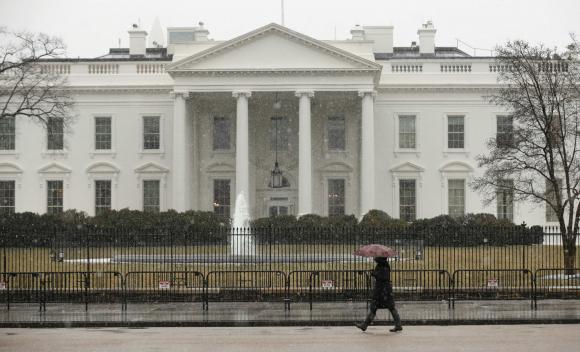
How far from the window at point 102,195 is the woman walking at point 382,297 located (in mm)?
42530

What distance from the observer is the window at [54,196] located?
60062 mm

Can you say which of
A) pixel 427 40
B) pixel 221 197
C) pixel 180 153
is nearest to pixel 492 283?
pixel 180 153

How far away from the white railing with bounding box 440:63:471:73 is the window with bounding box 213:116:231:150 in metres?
13.3

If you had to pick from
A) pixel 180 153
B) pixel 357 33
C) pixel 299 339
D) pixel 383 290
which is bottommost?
pixel 299 339

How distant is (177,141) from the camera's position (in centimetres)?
5612

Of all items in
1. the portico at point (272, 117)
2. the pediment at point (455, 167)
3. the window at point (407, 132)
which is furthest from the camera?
the window at point (407, 132)

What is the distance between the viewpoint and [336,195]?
2373 inches

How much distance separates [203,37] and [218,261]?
34.2 meters

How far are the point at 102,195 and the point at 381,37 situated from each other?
22.8 metres

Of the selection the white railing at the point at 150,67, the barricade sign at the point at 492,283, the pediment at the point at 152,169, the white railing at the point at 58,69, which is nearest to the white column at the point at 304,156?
the pediment at the point at 152,169

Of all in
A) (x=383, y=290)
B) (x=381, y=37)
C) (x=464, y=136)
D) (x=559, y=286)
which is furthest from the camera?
(x=381, y=37)

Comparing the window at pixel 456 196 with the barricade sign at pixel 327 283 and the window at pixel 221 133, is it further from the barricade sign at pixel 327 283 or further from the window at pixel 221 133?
the barricade sign at pixel 327 283

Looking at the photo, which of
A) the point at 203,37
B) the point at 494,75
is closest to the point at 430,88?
the point at 494,75

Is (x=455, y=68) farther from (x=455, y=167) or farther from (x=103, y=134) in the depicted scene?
(x=103, y=134)
